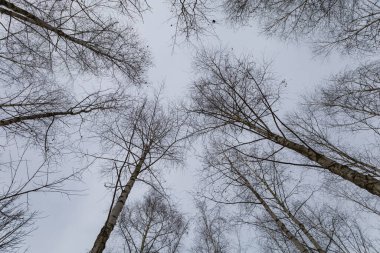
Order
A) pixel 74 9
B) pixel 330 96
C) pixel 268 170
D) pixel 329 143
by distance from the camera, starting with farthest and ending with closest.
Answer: pixel 268 170
pixel 329 143
pixel 330 96
pixel 74 9

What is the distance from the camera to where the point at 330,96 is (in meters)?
6.54

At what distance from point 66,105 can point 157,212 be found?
233 inches

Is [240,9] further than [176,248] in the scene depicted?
No

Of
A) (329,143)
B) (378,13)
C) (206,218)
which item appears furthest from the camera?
(206,218)

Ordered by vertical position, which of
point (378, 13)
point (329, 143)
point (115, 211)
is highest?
point (329, 143)

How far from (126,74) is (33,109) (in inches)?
62.2

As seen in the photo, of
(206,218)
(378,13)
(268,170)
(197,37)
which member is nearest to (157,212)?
(206,218)

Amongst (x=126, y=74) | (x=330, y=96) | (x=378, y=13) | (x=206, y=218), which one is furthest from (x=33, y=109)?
(x=206, y=218)

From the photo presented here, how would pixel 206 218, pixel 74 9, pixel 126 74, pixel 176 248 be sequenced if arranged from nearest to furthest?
pixel 74 9 < pixel 126 74 < pixel 176 248 < pixel 206 218

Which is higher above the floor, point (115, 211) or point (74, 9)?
point (74, 9)

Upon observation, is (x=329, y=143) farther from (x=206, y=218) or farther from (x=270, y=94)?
(x=206, y=218)

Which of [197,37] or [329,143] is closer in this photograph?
[197,37]

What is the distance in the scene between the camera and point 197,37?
4434 mm

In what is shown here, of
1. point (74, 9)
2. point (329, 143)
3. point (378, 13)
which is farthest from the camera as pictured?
point (329, 143)
